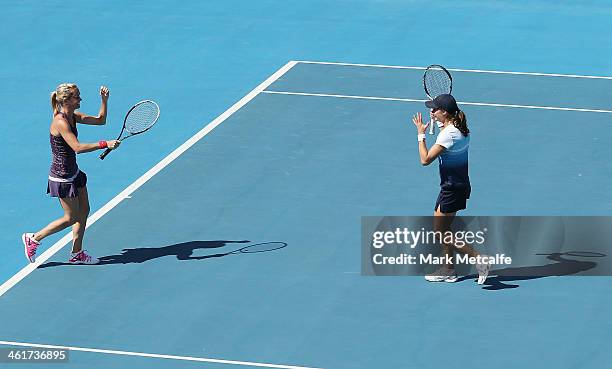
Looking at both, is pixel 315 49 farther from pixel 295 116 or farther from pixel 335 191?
pixel 335 191

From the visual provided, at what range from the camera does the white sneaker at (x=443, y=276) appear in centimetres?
1592

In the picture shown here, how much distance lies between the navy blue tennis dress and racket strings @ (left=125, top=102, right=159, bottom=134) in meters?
3.23

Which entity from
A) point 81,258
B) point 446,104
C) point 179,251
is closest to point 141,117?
point 179,251

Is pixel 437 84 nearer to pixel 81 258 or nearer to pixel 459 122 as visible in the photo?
pixel 459 122

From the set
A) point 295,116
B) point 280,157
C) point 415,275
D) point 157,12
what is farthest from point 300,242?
point 157,12

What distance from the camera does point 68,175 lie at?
52.7 feet

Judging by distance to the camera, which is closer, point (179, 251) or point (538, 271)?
point (538, 271)

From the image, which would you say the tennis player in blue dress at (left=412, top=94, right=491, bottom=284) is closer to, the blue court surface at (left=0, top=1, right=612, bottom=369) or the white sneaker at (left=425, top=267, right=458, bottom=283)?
the white sneaker at (left=425, top=267, right=458, bottom=283)

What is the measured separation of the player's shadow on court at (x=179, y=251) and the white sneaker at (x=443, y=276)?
72.5 inches

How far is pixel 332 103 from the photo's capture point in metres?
21.8

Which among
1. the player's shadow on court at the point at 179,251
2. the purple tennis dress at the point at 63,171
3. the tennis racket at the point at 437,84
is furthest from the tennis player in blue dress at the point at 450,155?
the purple tennis dress at the point at 63,171

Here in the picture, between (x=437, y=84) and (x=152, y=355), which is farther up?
(x=437, y=84)

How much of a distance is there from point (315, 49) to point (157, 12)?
3408 mm

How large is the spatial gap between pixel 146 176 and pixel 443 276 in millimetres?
4828
